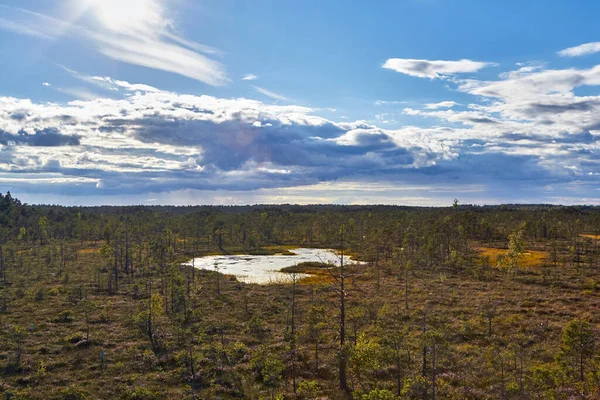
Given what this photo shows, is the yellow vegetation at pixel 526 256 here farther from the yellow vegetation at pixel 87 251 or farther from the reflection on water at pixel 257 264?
the yellow vegetation at pixel 87 251

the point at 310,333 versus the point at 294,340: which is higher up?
the point at 310,333

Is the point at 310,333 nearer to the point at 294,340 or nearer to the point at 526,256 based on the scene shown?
the point at 294,340

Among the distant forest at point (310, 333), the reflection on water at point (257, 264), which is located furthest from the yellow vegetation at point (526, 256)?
the reflection on water at point (257, 264)

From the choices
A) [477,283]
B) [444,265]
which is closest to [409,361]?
[477,283]

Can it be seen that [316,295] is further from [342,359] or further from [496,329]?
[342,359]

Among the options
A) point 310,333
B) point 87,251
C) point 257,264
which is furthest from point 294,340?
point 87,251

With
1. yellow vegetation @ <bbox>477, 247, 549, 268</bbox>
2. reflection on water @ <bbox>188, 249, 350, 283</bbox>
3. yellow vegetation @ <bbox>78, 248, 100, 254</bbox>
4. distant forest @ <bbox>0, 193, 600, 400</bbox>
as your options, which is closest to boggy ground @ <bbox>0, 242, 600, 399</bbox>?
distant forest @ <bbox>0, 193, 600, 400</bbox>

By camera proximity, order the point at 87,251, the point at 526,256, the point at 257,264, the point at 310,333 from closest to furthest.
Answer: the point at 310,333, the point at 526,256, the point at 257,264, the point at 87,251
